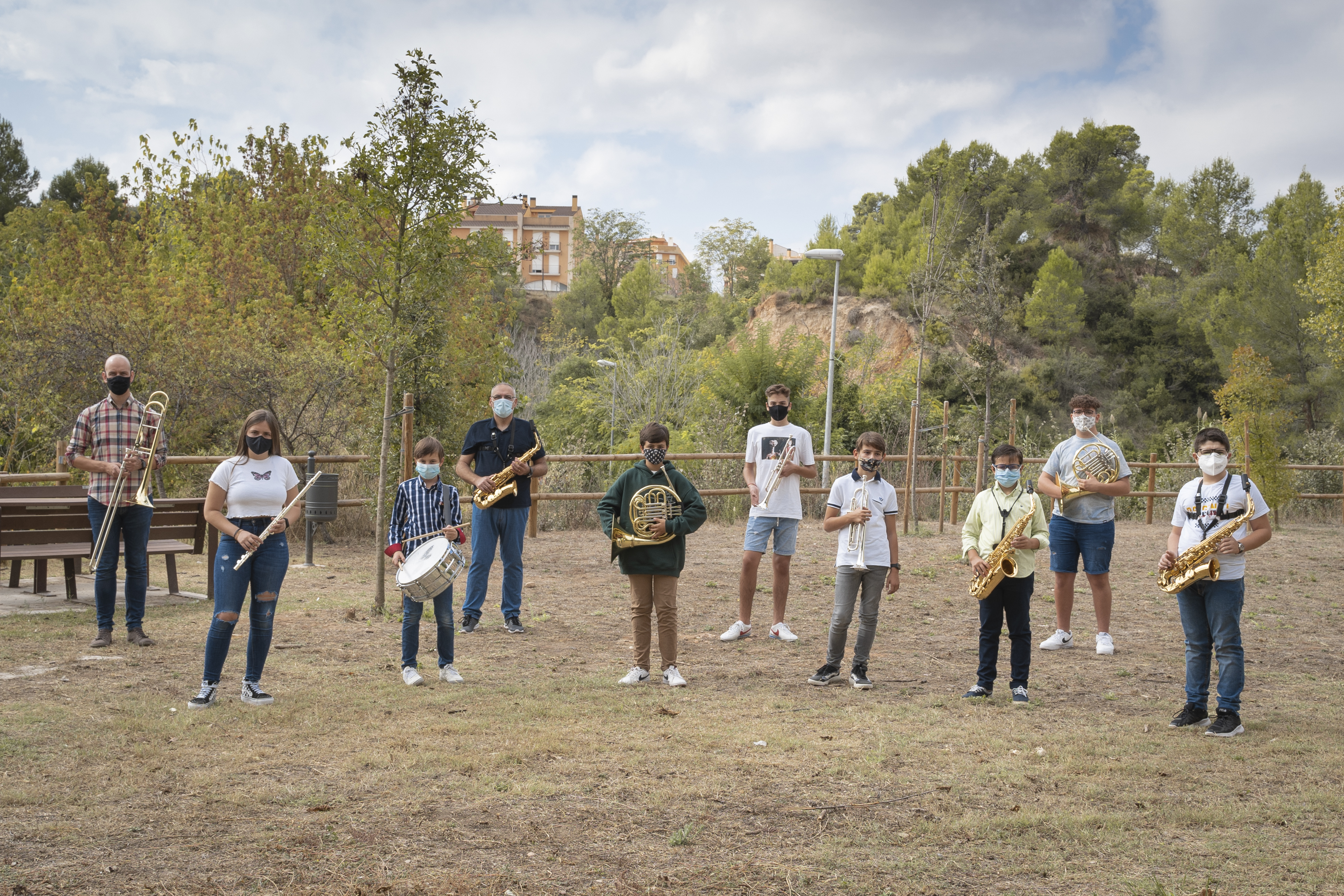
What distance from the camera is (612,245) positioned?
77062mm

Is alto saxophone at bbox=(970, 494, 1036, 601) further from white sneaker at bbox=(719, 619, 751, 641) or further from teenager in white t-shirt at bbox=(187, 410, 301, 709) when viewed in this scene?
teenager in white t-shirt at bbox=(187, 410, 301, 709)

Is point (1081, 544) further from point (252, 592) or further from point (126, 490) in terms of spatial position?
point (126, 490)

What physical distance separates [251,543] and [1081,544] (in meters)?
6.19

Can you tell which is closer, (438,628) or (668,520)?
(668,520)

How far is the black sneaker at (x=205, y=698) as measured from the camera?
19.4 feet

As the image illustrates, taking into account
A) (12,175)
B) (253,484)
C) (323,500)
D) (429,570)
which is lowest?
(323,500)

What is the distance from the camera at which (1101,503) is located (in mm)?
8141

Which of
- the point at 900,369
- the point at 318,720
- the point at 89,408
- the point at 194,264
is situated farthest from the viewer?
the point at 900,369

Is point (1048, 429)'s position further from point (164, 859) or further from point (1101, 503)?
point (164, 859)

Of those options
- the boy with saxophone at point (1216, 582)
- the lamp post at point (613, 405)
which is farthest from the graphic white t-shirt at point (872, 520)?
the lamp post at point (613, 405)

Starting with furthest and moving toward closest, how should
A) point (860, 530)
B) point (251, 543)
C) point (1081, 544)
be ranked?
point (1081, 544), point (860, 530), point (251, 543)

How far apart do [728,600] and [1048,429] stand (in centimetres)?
3226

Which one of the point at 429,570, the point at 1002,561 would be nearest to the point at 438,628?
the point at 429,570

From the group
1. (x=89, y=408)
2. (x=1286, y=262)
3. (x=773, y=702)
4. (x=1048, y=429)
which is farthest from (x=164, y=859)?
(x=1286, y=262)
